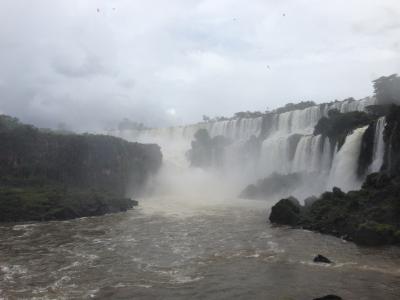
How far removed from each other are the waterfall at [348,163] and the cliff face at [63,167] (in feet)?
87.3

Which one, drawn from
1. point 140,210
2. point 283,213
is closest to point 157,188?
point 140,210

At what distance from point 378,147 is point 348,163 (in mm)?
4947

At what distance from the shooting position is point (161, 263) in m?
29.7

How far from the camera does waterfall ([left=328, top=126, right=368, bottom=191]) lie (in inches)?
2045

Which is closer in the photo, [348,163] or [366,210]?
[366,210]

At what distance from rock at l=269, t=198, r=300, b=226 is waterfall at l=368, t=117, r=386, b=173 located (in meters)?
10.2

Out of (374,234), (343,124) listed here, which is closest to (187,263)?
(374,234)

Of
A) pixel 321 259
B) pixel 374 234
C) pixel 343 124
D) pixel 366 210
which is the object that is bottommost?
pixel 321 259

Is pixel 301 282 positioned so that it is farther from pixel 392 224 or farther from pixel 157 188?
pixel 157 188

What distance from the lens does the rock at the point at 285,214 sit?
141 ft

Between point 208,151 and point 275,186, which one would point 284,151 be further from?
point 208,151

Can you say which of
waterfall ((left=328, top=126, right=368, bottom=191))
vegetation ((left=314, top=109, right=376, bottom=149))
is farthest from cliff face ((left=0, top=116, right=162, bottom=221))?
vegetation ((left=314, top=109, right=376, bottom=149))

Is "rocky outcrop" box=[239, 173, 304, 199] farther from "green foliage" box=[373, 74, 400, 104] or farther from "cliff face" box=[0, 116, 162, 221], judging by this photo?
"cliff face" box=[0, 116, 162, 221]

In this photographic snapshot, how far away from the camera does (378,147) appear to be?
4841 centimetres
